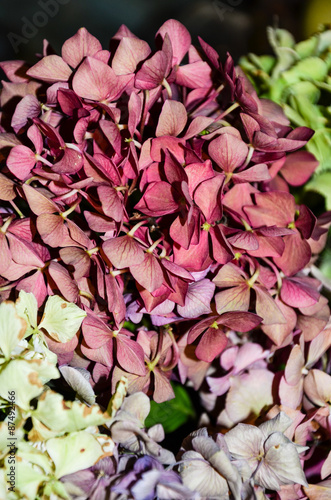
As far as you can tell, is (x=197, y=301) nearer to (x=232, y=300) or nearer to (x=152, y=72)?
(x=232, y=300)

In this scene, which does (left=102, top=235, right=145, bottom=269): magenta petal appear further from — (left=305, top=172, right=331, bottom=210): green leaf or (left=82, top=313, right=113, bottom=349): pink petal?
(left=305, top=172, right=331, bottom=210): green leaf

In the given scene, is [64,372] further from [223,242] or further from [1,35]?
[1,35]

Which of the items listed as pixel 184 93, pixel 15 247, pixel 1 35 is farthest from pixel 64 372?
pixel 1 35

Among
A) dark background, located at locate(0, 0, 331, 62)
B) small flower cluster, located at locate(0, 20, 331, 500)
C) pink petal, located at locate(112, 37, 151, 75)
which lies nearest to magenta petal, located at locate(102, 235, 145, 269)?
small flower cluster, located at locate(0, 20, 331, 500)

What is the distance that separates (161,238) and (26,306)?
79 mm

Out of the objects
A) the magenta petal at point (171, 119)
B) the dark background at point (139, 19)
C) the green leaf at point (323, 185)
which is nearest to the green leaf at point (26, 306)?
the magenta petal at point (171, 119)

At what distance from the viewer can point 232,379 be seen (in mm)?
325

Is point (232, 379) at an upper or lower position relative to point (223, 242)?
lower

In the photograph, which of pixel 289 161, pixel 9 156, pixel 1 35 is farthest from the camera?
pixel 1 35

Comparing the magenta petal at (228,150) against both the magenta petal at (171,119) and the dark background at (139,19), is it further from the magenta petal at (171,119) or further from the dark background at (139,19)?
the dark background at (139,19)

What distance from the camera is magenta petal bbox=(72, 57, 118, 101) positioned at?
0.27 m

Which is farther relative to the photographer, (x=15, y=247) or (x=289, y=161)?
(x=289, y=161)

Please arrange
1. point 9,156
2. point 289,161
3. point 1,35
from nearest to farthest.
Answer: point 9,156 < point 289,161 < point 1,35

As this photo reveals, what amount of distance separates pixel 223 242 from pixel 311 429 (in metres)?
0.15
